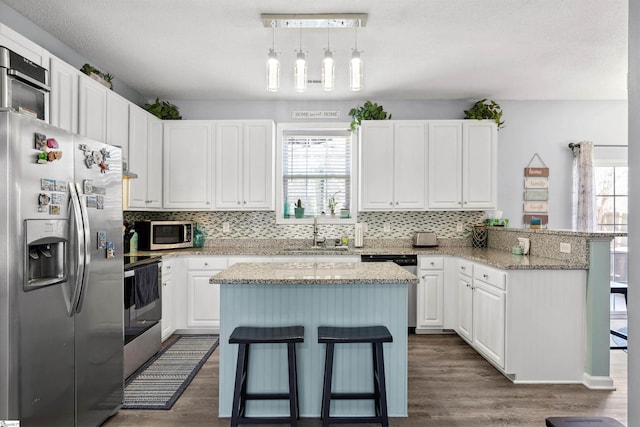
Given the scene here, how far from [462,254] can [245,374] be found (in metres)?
2.57

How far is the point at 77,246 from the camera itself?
6.80 feet

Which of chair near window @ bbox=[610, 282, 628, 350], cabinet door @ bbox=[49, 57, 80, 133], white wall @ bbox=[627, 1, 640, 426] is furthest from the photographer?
chair near window @ bbox=[610, 282, 628, 350]

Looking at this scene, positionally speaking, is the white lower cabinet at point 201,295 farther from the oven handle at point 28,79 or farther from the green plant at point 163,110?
the oven handle at point 28,79

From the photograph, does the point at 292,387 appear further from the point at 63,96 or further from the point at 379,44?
the point at 379,44

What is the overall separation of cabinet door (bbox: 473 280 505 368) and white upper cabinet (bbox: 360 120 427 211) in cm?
134

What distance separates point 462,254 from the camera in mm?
3971

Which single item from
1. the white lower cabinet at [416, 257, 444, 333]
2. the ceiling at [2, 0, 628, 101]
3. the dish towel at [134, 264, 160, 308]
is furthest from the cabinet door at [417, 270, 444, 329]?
the dish towel at [134, 264, 160, 308]

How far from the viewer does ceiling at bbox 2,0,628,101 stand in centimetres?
268

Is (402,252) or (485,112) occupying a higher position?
(485,112)

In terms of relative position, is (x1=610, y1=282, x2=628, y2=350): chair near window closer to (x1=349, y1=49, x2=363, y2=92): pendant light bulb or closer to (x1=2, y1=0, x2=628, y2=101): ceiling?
(x1=2, y1=0, x2=628, y2=101): ceiling

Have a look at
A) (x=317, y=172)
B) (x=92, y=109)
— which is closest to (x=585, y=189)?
(x=317, y=172)

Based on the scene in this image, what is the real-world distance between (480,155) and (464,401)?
2.80 m

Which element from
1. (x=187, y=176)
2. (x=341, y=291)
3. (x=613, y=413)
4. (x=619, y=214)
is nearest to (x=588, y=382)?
(x=613, y=413)

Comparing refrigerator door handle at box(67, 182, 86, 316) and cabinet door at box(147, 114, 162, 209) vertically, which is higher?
cabinet door at box(147, 114, 162, 209)
